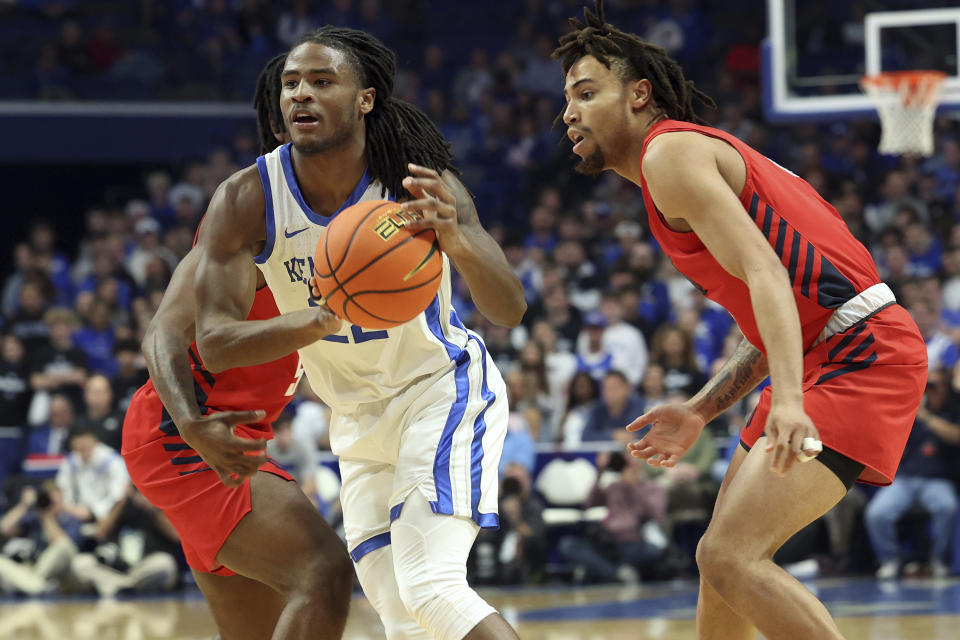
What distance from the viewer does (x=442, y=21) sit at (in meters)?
18.1

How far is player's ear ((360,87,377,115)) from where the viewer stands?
398cm

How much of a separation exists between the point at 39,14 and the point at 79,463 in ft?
30.6

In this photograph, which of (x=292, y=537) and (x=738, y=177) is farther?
(x=292, y=537)

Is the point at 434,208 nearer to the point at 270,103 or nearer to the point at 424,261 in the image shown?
the point at 424,261

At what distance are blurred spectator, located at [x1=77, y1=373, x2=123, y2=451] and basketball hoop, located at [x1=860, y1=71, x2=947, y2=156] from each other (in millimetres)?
6251

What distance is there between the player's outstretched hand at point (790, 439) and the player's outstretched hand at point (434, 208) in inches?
39.6

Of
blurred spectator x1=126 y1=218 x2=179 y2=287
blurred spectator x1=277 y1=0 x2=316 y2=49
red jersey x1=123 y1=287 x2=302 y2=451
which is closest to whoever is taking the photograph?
red jersey x1=123 y1=287 x2=302 y2=451

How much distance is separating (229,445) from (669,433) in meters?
1.36

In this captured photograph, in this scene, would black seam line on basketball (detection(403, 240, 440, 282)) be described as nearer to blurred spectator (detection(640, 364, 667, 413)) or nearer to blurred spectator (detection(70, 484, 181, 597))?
blurred spectator (detection(640, 364, 667, 413))

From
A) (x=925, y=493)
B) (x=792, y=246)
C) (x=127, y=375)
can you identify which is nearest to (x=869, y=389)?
(x=792, y=246)

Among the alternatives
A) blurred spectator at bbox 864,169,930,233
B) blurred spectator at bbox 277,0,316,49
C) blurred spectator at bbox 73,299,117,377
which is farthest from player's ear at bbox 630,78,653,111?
blurred spectator at bbox 277,0,316,49

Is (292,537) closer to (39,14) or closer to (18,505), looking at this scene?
(18,505)

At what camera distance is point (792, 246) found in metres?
3.64

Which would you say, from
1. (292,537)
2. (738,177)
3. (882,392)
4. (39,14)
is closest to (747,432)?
(882,392)
